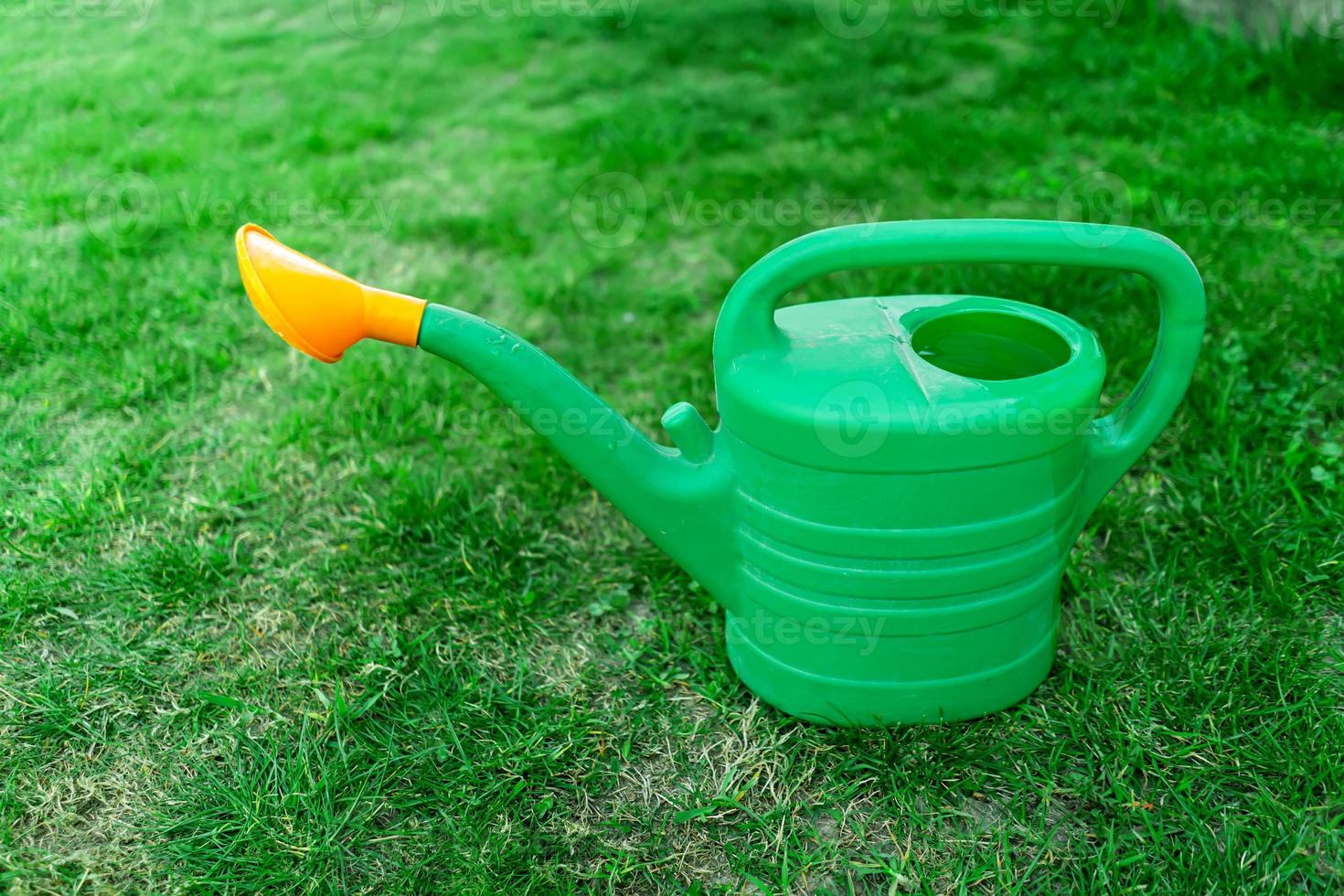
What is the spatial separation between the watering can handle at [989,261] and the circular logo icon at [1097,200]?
1395 millimetres

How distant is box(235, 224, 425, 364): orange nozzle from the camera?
1246mm

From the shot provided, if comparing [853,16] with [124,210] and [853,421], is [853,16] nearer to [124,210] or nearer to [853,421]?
[124,210]

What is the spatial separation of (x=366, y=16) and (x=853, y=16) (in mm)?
2289

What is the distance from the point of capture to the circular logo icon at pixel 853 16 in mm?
4512

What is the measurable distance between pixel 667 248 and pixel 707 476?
1.64 m

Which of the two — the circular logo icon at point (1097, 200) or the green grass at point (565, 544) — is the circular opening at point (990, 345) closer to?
the green grass at point (565, 544)

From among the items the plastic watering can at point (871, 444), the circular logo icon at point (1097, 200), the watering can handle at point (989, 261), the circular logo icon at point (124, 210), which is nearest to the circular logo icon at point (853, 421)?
the plastic watering can at point (871, 444)

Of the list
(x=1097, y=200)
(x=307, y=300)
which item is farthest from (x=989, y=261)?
(x=1097, y=200)

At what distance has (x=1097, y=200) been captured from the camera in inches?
116

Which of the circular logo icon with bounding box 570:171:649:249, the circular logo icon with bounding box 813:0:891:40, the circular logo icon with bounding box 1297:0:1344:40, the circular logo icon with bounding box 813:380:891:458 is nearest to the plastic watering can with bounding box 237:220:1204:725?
the circular logo icon with bounding box 813:380:891:458

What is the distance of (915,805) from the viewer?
56.3 inches

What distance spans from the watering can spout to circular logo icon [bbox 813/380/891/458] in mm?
201

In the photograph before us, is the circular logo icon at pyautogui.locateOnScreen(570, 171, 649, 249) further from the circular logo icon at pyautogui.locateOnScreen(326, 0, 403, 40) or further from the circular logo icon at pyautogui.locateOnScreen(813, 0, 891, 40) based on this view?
→ the circular logo icon at pyautogui.locateOnScreen(326, 0, 403, 40)

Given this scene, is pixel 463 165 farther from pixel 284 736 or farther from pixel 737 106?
pixel 284 736
